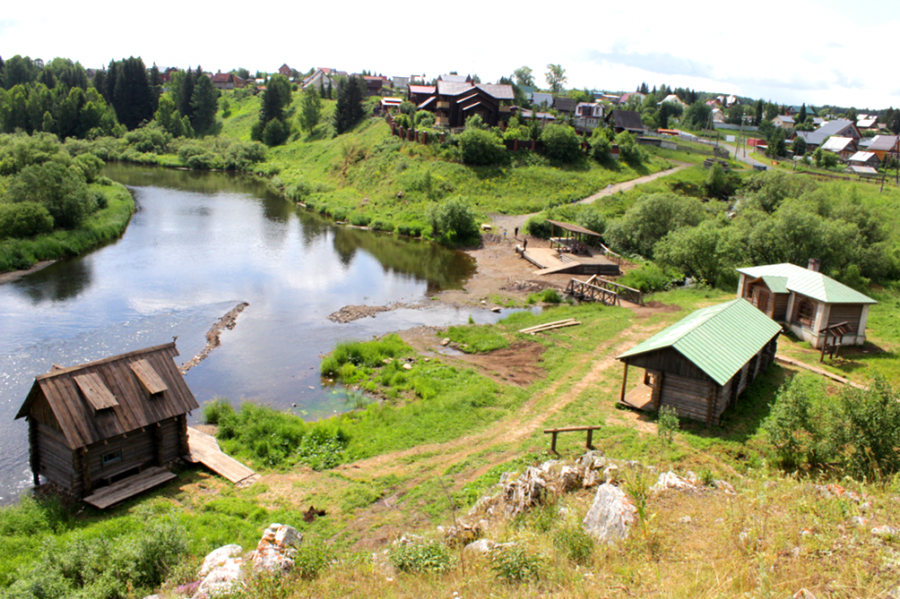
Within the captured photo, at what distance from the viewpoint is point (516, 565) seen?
32.6ft

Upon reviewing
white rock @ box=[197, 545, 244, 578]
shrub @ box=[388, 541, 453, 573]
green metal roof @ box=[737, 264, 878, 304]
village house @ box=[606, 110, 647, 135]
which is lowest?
white rock @ box=[197, 545, 244, 578]

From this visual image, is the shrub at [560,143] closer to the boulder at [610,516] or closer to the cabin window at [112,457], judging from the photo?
the cabin window at [112,457]

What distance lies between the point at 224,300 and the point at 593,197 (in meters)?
45.6

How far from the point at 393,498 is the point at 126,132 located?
11345 cm

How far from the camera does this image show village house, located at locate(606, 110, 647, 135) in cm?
9169

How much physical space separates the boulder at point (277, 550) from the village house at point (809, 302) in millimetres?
23609

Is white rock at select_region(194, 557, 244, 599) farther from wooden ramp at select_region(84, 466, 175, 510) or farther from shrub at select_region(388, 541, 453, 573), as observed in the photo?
wooden ramp at select_region(84, 466, 175, 510)

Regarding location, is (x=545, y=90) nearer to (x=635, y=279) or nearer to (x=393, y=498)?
(x=635, y=279)

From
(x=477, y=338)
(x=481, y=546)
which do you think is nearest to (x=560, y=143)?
(x=477, y=338)

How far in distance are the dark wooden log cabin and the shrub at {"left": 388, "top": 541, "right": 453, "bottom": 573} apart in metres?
9.76

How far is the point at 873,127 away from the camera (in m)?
170

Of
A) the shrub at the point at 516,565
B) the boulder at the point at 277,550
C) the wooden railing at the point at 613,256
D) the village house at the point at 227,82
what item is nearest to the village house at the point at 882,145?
the wooden railing at the point at 613,256

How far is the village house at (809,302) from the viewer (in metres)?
26.5

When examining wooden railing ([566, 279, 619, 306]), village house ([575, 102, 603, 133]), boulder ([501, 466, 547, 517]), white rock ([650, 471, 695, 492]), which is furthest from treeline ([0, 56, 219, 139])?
white rock ([650, 471, 695, 492])
